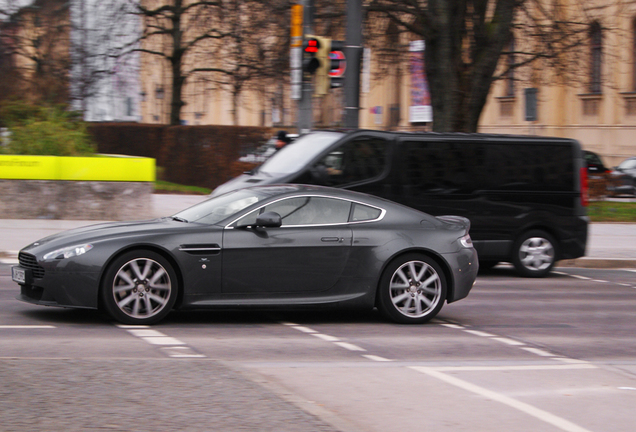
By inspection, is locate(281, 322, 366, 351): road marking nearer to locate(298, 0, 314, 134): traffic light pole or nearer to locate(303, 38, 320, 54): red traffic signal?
locate(298, 0, 314, 134): traffic light pole

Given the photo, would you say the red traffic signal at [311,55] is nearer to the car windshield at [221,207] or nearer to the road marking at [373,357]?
the car windshield at [221,207]

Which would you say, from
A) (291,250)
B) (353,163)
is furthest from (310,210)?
(353,163)

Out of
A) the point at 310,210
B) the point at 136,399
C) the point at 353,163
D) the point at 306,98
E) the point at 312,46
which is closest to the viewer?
the point at 136,399

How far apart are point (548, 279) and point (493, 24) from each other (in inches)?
333

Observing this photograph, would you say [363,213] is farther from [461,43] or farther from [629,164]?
[629,164]

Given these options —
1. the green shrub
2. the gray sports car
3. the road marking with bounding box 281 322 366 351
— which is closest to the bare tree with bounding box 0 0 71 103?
the green shrub

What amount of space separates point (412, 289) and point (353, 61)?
23.5 feet

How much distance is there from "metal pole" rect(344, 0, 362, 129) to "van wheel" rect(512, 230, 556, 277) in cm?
357

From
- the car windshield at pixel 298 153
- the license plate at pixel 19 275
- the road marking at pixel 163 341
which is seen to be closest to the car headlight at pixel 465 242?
the road marking at pixel 163 341

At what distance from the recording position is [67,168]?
1667 cm

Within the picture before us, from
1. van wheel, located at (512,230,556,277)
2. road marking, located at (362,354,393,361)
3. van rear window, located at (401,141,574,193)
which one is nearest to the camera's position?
road marking, located at (362,354,393,361)

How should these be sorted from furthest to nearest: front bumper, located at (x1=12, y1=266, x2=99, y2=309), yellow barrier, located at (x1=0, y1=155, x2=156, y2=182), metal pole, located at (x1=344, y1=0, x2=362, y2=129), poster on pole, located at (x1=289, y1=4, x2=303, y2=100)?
yellow barrier, located at (x1=0, y1=155, x2=156, y2=182) → poster on pole, located at (x1=289, y1=4, x2=303, y2=100) → metal pole, located at (x1=344, y1=0, x2=362, y2=129) → front bumper, located at (x1=12, y1=266, x2=99, y2=309)

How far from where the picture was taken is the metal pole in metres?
14.9

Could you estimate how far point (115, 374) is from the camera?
566 cm
